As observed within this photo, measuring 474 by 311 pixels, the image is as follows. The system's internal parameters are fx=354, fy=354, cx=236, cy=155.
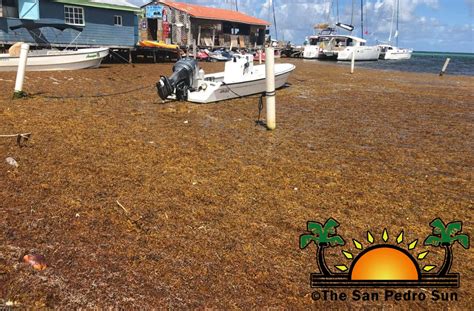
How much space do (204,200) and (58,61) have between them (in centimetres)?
1730

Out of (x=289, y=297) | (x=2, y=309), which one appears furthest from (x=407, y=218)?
(x=2, y=309)

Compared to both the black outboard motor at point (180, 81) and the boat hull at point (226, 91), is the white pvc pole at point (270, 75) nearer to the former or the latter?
the boat hull at point (226, 91)

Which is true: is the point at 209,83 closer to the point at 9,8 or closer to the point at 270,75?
the point at 270,75

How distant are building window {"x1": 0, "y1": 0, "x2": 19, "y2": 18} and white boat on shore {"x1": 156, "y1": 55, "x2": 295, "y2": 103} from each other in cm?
1549

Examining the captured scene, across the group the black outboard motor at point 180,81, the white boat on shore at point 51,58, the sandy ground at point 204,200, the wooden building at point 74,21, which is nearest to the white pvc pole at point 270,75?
the sandy ground at point 204,200

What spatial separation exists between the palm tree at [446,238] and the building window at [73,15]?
25629mm

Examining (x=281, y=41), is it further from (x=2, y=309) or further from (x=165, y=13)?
(x=2, y=309)

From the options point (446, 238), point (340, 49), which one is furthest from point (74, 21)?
point (340, 49)

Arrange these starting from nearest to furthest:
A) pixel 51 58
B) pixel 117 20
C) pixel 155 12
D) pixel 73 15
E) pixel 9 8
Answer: pixel 51 58 → pixel 9 8 → pixel 73 15 → pixel 117 20 → pixel 155 12

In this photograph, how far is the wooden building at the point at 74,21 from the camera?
2109 cm

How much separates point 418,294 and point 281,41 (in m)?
58.7

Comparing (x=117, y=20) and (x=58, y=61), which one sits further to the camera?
(x=117, y=20)

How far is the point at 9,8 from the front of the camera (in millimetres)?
21250

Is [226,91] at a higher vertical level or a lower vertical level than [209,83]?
lower
